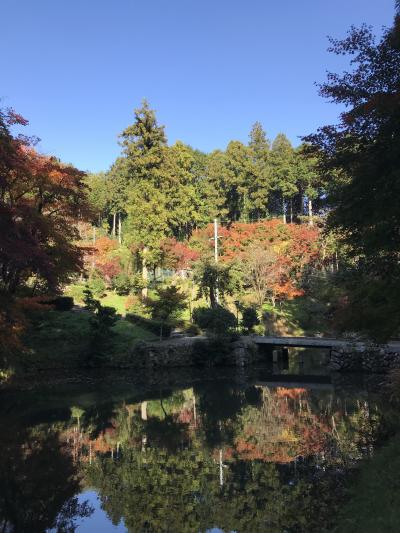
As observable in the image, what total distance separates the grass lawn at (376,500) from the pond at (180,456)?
1.49 feet

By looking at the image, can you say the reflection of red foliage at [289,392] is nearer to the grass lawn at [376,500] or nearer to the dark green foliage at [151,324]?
the dark green foliage at [151,324]

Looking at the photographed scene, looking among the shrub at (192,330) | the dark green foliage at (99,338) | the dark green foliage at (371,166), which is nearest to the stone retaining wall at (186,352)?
the dark green foliage at (99,338)

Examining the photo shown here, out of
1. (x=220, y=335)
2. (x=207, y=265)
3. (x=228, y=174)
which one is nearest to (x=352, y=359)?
(x=220, y=335)

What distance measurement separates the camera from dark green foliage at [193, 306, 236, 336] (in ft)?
83.5

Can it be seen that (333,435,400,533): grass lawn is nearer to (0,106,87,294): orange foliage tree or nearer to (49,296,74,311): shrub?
(0,106,87,294): orange foliage tree

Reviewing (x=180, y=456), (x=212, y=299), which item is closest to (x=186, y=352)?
(x=212, y=299)

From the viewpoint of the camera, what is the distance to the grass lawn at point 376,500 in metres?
4.96

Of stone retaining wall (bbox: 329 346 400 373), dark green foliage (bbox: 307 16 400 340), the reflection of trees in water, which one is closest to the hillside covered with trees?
dark green foliage (bbox: 307 16 400 340)

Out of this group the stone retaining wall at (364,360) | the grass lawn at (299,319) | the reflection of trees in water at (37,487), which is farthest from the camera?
the grass lawn at (299,319)

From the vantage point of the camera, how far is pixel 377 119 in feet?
28.5

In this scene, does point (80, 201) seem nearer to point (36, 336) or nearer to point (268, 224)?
point (36, 336)

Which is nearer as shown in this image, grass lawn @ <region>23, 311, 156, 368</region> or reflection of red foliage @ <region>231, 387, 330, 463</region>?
reflection of red foliage @ <region>231, 387, 330, 463</region>

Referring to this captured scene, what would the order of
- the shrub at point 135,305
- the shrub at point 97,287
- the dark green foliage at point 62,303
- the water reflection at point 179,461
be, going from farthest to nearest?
the shrub at point 97,287
the shrub at point 135,305
the dark green foliage at point 62,303
the water reflection at point 179,461

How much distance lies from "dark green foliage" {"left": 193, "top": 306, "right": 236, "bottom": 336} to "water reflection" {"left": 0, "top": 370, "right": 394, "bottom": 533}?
9.29 m
